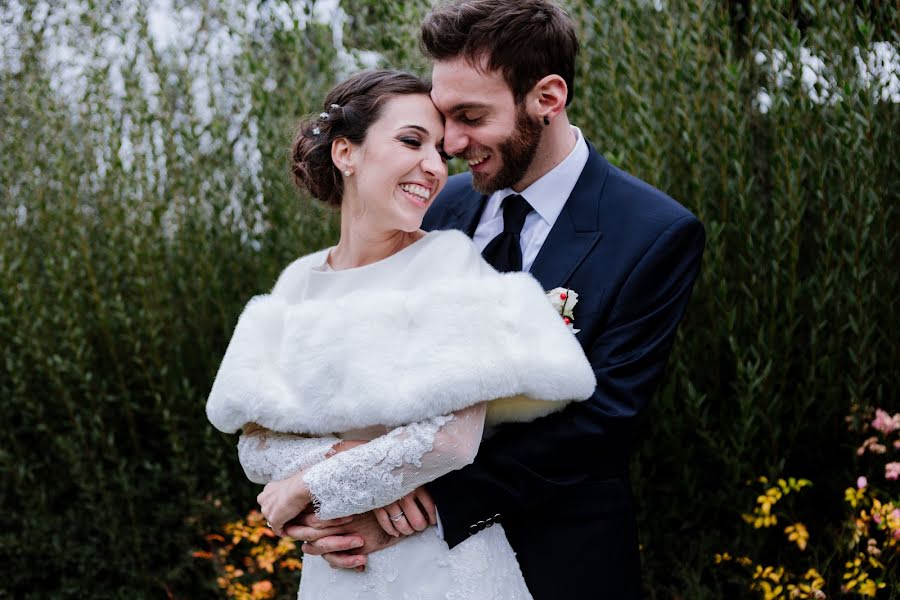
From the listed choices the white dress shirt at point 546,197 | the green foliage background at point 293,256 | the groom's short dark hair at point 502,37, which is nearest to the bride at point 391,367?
the groom's short dark hair at point 502,37

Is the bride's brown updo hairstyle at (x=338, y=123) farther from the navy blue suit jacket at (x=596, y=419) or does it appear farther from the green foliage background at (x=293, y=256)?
the green foliage background at (x=293, y=256)

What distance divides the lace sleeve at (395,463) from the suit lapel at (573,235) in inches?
20.3

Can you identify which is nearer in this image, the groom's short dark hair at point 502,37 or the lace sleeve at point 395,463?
the lace sleeve at point 395,463

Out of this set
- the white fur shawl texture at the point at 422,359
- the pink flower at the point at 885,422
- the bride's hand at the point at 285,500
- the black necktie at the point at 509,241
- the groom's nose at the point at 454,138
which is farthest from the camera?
the pink flower at the point at 885,422

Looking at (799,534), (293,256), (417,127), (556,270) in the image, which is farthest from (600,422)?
(293,256)

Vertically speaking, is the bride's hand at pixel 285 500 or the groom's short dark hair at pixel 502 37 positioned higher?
the groom's short dark hair at pixel 502 37

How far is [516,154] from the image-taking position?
2320 millimetres

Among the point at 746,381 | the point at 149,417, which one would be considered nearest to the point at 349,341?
the point at 746,381

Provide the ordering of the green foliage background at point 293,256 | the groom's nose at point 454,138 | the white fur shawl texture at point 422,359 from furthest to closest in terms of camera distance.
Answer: the green foliage background at point 293,256 → the groom's nose at point 454,138 → the white fur shawl texture at point 422,359

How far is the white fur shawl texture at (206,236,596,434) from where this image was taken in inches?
68.9

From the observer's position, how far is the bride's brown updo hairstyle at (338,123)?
2.08 meters

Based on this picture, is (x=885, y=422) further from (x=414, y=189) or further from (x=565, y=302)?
(x=414, y=189)

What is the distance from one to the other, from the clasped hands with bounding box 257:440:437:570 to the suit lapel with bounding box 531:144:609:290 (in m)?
0.67

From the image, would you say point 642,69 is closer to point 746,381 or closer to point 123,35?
point 746,381
